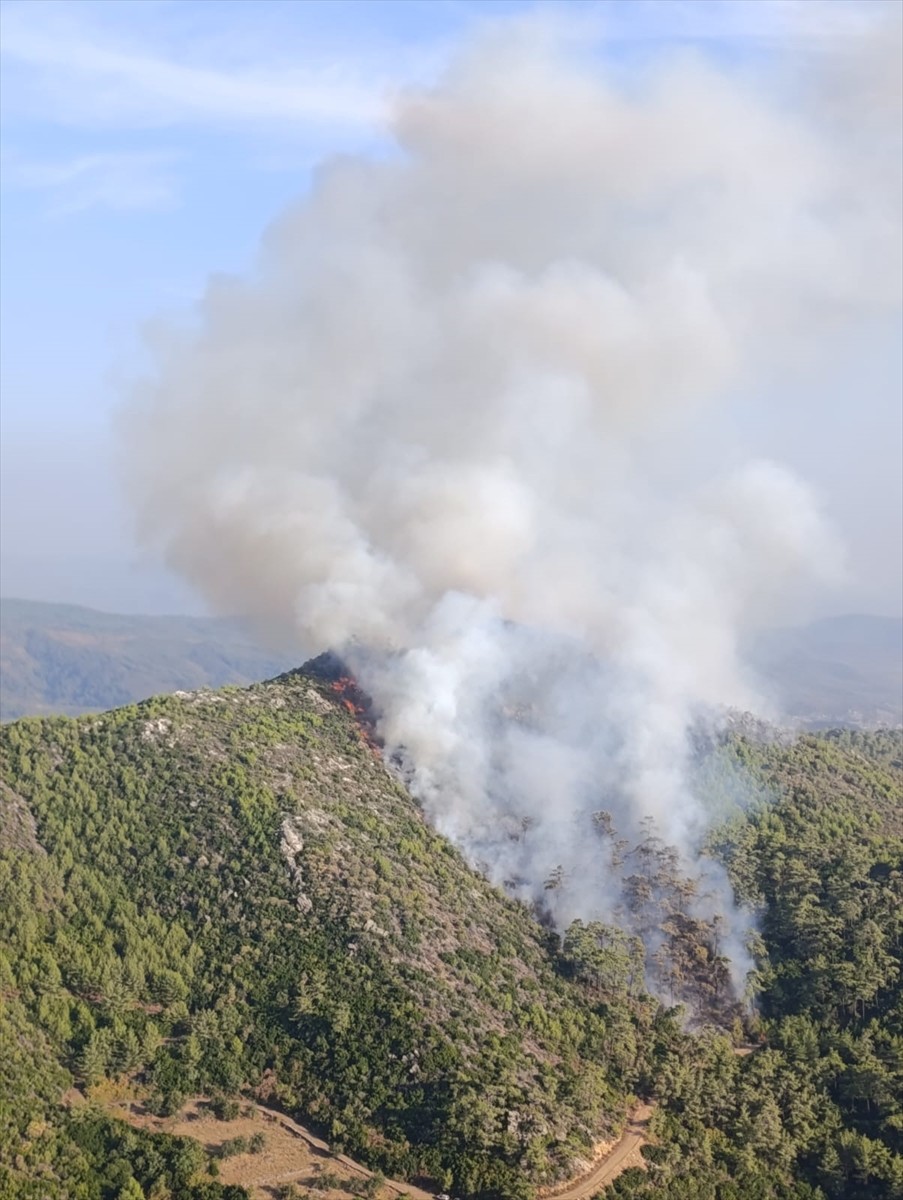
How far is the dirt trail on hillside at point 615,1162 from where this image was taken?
67.9 metres

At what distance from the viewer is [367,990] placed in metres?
77.4

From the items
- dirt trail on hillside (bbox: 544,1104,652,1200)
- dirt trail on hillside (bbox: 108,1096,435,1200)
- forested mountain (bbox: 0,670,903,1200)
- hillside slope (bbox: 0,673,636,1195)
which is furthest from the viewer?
hillside slope (bbox: 0,673,636,1195)

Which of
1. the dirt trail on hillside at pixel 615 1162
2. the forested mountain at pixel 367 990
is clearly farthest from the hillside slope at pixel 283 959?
the dirt trail on hillside at pixel 615 1162

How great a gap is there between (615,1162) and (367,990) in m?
16.5

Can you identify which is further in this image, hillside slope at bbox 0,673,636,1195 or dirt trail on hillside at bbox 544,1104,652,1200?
hillside slope at bbox 0,673,636,1195

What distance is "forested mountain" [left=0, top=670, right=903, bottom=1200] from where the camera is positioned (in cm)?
6912

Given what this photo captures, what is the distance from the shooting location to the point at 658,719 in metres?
111

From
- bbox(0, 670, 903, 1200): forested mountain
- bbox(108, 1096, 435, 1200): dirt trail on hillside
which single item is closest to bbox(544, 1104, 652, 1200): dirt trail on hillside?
bbox(0, 670, 903, 1200): forested mountain

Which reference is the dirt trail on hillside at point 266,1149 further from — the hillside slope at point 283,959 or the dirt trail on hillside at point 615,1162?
the dirt trail on hillside at point 615,1162

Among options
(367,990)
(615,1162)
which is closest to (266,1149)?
(367,990)

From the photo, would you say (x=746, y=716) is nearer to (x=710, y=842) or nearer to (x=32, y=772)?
(x=710, y=842)

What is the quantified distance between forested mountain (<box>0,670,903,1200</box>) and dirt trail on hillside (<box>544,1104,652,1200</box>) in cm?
87

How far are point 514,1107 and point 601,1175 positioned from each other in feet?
18.0

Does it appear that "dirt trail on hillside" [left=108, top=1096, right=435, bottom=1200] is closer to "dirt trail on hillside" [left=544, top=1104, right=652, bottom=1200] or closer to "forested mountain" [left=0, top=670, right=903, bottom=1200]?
"forested mountain" [left=0, top=670, right=903, bottom=1200]
